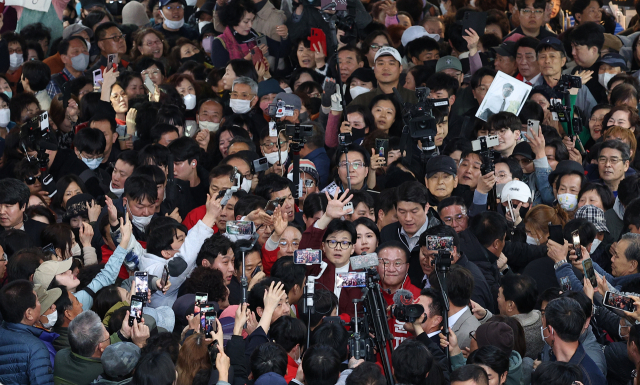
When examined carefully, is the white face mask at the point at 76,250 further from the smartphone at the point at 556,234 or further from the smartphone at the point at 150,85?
the smartphone at the point at 556,234

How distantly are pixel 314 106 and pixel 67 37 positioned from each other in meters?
3.45

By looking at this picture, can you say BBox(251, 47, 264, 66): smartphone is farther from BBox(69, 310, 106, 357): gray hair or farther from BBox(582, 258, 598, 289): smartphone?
BBox(69, 310, 106, 357): gray hair

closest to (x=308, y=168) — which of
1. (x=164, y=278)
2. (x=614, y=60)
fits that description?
(x=164, y=278)

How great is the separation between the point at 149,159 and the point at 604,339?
4.03m

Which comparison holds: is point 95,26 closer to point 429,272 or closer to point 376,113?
point 376,113

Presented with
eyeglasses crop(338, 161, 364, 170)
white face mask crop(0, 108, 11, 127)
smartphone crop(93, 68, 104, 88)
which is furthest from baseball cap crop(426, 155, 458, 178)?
white face mask crop(0, 108, 11, 127)

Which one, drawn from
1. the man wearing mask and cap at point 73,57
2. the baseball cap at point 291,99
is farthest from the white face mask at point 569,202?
the man wearing mask and cap at point 73,57

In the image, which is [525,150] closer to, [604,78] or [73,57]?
[604,78]

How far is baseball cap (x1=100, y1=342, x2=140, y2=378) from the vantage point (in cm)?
488

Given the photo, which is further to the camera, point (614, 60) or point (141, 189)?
point (614, 60)

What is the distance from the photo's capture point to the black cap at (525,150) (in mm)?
8094

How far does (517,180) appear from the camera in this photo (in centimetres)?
759

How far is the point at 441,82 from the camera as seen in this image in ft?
29.2

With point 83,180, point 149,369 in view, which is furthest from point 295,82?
point 149,369
